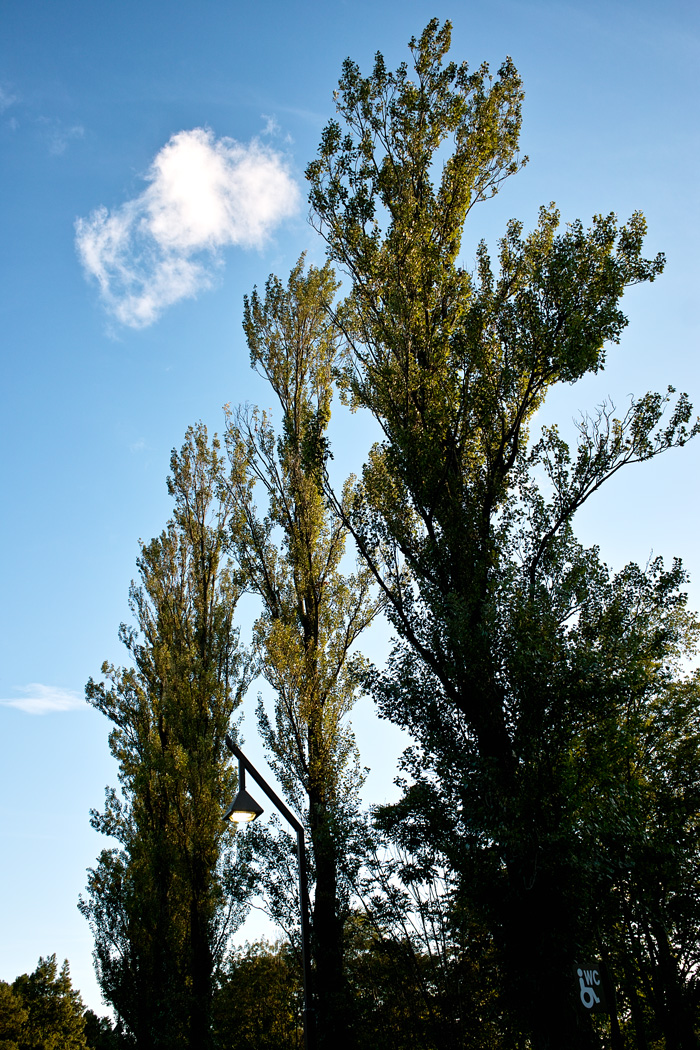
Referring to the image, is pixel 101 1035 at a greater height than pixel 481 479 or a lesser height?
lesser

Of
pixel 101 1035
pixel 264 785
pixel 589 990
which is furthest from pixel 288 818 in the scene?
pixel 101 1035

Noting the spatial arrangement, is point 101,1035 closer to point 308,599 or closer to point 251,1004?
point 251,1004

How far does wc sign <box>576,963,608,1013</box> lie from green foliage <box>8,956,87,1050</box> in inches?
963

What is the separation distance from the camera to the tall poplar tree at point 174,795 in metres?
12.9

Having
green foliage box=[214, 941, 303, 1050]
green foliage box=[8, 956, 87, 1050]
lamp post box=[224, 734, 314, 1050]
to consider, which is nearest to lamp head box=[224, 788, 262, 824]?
lamp post box=[224, 734, 314, 1050]

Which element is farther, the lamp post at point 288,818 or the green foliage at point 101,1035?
the green foliage at point 101,1035

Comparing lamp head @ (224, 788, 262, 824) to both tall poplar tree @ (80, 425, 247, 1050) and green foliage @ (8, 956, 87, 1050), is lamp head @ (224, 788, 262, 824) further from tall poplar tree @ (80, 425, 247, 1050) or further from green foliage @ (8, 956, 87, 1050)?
green foliage @ (8, 956, 87, 1050)

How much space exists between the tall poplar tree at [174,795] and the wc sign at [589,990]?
5815 mm

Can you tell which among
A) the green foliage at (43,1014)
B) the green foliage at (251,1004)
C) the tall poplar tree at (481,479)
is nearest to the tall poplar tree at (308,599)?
the tall poplar tree at (481,479)

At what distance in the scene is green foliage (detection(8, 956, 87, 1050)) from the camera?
2392cm

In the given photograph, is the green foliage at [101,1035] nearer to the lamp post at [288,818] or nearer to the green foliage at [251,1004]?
the green foliage at [251,1004]

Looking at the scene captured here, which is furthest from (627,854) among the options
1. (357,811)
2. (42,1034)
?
(42,1034)

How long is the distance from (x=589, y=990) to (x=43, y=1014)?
27095 mm

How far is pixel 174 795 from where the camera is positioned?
47.1 feet
